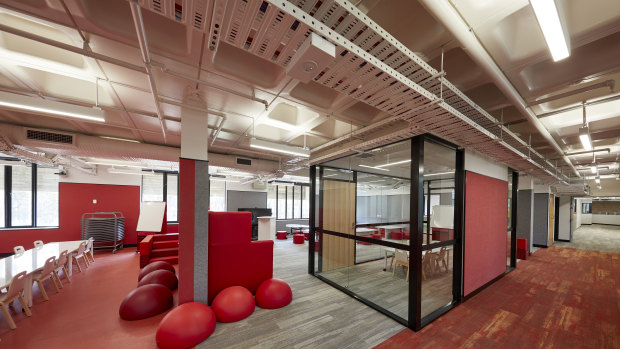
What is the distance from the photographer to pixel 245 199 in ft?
36.0

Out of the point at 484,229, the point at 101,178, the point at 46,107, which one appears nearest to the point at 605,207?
the point at 484,229

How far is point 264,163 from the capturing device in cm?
660

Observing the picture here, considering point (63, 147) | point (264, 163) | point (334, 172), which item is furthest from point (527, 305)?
point (63, 147)

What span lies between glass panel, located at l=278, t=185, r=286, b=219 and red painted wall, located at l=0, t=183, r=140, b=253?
21.1ft

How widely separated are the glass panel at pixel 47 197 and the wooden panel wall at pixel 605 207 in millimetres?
37606

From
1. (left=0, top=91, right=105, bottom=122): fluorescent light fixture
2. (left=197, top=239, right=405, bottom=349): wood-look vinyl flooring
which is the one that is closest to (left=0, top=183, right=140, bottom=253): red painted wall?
(left=0, top=91, right=105, bottom=122): fluorescent light fixture

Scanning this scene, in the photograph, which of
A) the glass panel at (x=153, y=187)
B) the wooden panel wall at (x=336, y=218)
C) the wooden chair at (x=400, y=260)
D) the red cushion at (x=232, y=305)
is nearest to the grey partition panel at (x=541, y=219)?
the wooden chair at (x=400, y=260)

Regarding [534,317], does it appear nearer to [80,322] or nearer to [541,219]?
[80,322]

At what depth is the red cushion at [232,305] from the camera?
3.04m

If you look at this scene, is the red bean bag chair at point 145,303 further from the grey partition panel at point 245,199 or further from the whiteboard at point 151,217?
the grey partition panel at point 245,199

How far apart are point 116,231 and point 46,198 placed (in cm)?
250

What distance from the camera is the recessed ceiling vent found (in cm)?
391

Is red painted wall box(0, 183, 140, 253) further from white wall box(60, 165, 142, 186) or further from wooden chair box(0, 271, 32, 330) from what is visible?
wooden chair box(0, 271, 32, 330)

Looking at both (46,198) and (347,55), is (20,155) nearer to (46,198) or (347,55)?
(46,198)
